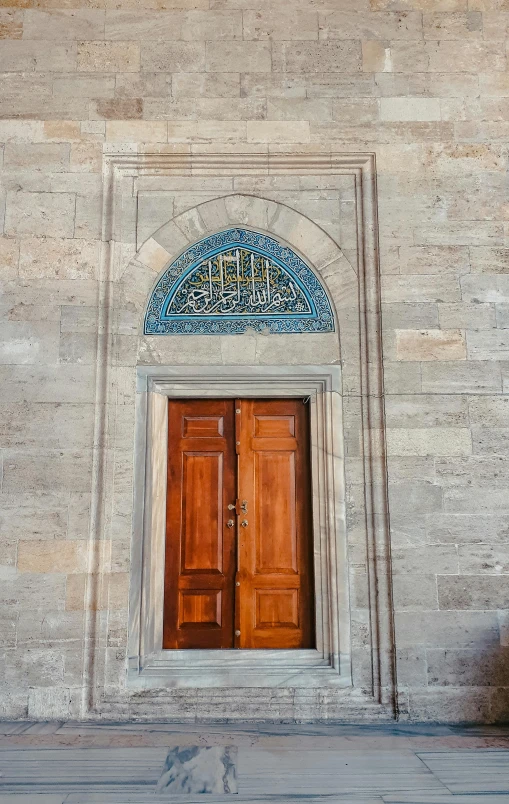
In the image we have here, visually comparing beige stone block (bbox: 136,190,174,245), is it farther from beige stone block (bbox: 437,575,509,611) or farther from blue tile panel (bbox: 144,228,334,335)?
beige stone block (bbox: 437,575,509,611)

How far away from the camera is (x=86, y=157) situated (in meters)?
4.62

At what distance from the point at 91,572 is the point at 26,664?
2.08 ft

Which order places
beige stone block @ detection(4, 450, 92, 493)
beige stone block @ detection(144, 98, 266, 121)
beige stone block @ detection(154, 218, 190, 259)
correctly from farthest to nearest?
beige stone block @ detection(144, 98, 266, 121) < beige stone block @ detection(154, 218, 190, 259) < beige stone block @ detection(4, 450, 92, 493)

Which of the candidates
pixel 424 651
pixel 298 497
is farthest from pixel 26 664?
pixel 424 651

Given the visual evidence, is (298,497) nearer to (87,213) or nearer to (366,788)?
(366,788)

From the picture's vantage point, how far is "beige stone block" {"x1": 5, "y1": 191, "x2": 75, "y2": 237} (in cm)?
453

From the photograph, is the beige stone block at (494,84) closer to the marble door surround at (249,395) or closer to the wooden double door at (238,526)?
the marble door surround at (249,395)

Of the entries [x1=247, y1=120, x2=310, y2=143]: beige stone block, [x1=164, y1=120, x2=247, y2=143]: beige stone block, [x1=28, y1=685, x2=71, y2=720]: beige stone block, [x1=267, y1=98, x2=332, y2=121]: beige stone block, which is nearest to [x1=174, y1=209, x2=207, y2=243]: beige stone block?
[x1=164, y1=120, x2=247, y2=143]: beige stone block

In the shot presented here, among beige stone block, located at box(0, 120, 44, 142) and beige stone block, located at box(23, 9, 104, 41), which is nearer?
beige stone block, located at box(0, 120, 44, 142)

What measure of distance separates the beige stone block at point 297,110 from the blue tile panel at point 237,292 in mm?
858

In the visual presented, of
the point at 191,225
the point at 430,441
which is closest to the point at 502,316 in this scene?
the point at 430,441

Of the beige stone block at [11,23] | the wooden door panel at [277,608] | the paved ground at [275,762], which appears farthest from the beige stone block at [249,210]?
the paved ground at [275,762]

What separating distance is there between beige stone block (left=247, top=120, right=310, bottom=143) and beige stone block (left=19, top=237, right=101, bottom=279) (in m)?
1.31

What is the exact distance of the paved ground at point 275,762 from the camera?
2.81 meters
